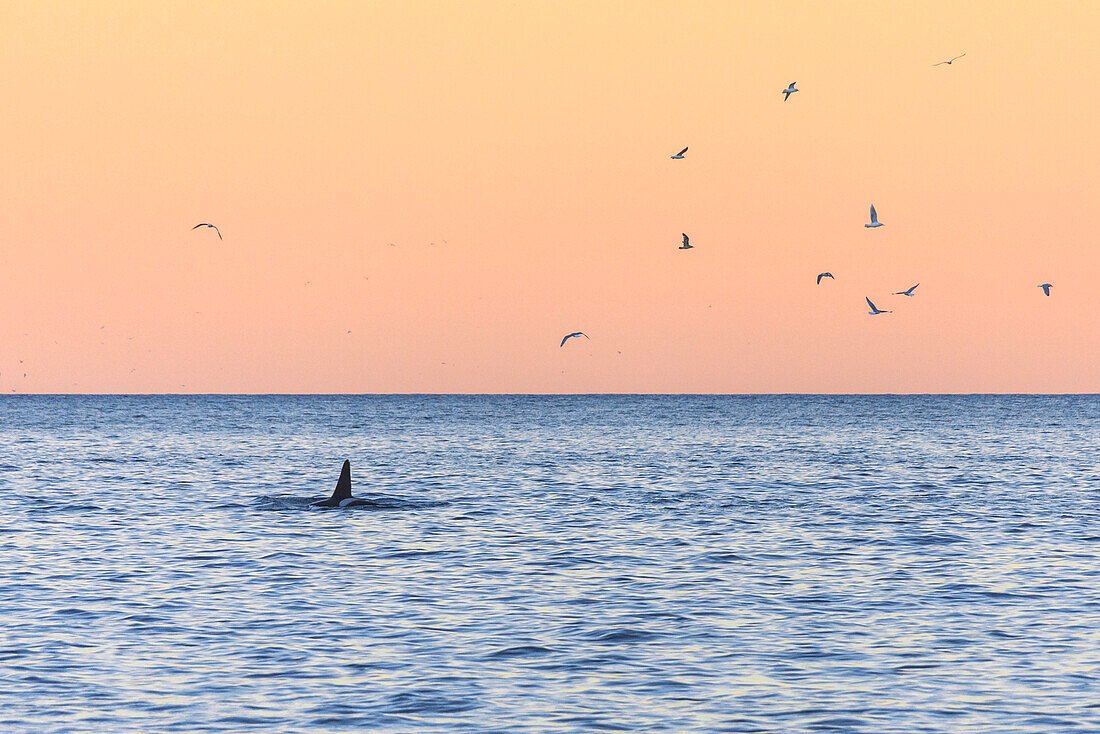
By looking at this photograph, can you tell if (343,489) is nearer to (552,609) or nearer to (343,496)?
(343,496)

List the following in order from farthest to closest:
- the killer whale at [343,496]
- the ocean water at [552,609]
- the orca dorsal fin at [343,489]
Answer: the orca dorsal fin at [343,489]
the killer whale at [343,496]
the ocean water at [552,609]

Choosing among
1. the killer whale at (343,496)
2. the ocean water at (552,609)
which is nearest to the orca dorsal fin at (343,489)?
the killer whale at (343,496)

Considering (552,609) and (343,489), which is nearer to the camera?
(552,609)

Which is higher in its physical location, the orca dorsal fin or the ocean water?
the orca dorsal fin

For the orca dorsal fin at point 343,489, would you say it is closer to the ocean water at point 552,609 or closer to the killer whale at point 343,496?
the killer whale at point 343,496

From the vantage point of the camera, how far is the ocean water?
1638 cm

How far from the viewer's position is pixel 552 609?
23.0 meters

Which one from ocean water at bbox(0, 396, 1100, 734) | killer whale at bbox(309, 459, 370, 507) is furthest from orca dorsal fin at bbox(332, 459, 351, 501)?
ocean water at bbox(0, 396, 1100, 734)

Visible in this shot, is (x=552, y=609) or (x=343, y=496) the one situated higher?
(x=343, y=496)

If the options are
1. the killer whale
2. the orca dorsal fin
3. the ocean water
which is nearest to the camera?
the ocean water

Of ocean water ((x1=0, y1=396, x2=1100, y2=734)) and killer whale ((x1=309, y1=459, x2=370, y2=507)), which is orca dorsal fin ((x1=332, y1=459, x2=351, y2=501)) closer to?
killer whale ((x1=309, y1=459, x2=370, y2=507))

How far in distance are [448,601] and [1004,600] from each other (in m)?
9.86

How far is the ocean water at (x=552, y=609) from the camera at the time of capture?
1638 centimetres

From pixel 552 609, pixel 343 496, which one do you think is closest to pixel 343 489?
pixel 343 496
